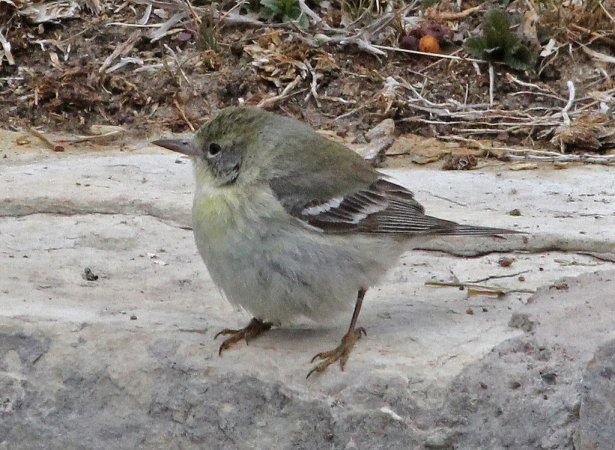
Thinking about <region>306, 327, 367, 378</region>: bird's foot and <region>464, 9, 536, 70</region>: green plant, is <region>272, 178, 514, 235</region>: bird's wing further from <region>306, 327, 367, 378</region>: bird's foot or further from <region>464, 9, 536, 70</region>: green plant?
<region>464, 9, 536, 70</region>: green plant

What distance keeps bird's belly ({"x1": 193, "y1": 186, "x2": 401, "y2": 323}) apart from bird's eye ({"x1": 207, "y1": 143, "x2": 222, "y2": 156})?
11.8 inches

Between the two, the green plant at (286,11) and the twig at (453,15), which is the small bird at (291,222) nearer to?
the green plant at (286,11)

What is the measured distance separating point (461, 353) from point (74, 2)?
622cm

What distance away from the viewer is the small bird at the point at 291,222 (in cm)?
449

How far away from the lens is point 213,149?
4.92 metres

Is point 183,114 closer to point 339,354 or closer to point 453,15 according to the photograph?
point 453,15

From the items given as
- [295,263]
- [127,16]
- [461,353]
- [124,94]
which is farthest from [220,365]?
[127,16]

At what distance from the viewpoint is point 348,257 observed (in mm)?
4668

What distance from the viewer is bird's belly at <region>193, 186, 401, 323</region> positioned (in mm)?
4473

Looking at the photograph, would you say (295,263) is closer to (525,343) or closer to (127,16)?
(525,343)

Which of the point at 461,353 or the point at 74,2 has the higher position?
the point at 461,353

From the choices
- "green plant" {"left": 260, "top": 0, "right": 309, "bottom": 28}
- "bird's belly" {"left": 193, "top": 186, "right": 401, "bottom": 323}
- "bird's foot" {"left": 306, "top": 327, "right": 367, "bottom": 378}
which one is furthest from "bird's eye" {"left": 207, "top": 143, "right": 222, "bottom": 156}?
"green plant" {"left": 260, "top": 0, "right": 309, "bottom": 28}

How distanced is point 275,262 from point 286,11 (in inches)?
196

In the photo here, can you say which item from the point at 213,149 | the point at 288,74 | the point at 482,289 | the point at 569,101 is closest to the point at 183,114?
the point at 288,74
